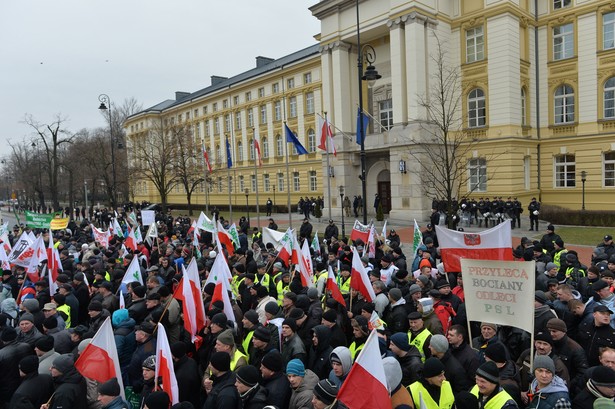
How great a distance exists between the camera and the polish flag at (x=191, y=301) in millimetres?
6453

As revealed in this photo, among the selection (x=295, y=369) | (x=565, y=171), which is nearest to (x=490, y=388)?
(x=295, y=369)

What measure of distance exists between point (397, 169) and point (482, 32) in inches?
441

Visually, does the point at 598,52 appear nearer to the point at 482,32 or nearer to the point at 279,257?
the point at 482,32

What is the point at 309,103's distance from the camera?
150 ft

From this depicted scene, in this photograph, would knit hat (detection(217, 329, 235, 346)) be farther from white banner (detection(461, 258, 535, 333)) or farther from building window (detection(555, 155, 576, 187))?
building window (detection(555, 155, 576, 187))

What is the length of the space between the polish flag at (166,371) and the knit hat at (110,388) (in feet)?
1.42

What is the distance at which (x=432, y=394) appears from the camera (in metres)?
4.29

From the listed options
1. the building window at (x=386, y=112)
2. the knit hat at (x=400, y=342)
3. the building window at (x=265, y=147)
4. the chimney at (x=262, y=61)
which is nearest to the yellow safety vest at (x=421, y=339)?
the knit hat at (x=400, y=342)

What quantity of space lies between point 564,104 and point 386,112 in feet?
42.3

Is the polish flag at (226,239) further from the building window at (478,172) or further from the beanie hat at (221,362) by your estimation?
the building window at (478,172)

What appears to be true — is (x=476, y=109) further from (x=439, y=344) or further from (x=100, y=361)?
(x=100, y=361)

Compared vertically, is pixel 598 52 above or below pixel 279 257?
above

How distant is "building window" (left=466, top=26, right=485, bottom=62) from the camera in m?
30.5

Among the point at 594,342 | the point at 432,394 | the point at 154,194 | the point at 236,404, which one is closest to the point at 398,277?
the point at 594,342
